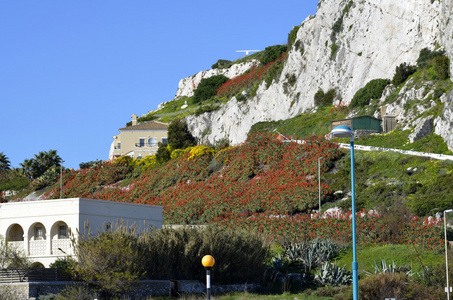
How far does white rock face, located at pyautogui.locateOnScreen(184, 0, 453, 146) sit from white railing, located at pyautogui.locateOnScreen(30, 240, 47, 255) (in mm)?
36532

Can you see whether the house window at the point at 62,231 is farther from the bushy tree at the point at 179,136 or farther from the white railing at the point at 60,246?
the bushy tree at the point at 179,136

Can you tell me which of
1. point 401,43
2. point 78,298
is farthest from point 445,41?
point 78,298

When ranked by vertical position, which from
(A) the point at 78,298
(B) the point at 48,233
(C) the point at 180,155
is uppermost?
(C) the point at 180,155

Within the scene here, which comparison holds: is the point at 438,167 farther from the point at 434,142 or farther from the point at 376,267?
the point at 376,267

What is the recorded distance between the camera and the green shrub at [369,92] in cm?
7321

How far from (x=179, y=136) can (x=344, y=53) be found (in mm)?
25175

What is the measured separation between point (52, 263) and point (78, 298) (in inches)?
416

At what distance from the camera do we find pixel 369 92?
73875mm

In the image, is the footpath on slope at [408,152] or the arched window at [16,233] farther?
the footpath on slope at [408,152]

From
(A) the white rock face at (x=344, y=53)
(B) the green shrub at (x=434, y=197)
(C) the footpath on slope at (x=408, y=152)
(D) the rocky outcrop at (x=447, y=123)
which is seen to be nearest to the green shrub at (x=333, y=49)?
(A) the white rock face at (x=344, y=53)

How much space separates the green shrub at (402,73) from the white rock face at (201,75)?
6646 cm

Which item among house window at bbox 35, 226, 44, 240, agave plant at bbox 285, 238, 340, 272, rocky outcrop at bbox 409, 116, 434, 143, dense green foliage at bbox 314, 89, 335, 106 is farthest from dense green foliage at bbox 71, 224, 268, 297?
dense green foliage at bbox 314, 89, 335, 106

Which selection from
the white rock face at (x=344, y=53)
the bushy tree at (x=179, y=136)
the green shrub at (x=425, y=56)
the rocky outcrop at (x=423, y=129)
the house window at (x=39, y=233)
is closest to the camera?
the house window at (x=39, y=233)

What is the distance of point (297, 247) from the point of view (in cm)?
3803
